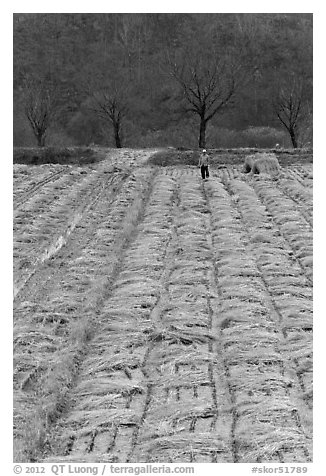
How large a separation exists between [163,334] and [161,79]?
3433 centimetres

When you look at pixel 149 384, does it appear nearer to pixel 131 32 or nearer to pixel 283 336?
pixel 283 336

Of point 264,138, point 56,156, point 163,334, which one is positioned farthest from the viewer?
point 264,138

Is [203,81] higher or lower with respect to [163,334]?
higher

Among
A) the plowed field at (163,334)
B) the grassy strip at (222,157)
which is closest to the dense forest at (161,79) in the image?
the grassy strip at (222,157)

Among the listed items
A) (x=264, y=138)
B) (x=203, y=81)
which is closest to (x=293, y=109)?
(x=203, y=81)

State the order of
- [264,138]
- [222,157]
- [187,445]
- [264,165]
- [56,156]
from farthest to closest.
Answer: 1. [264,138]
2. [56,156]
3. [222,157]
4. [264,165]
5. [187,445]

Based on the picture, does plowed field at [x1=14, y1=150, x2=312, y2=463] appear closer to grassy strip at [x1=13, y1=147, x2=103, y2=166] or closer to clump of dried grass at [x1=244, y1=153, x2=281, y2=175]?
clump of dried grass at [x1=244, y1=153, x2=281, y2=175]

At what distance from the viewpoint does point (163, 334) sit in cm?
535

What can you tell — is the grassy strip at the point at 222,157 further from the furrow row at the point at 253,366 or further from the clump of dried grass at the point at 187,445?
Answer: the clump of dried grass at the point at 187,445

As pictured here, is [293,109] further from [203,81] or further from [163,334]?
[163,334]

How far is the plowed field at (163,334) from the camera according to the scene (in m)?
3.89

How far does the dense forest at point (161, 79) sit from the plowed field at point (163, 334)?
15.6 metres

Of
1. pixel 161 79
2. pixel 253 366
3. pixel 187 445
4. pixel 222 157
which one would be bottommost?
pixel 187 445

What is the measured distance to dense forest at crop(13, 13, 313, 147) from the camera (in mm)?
27781
